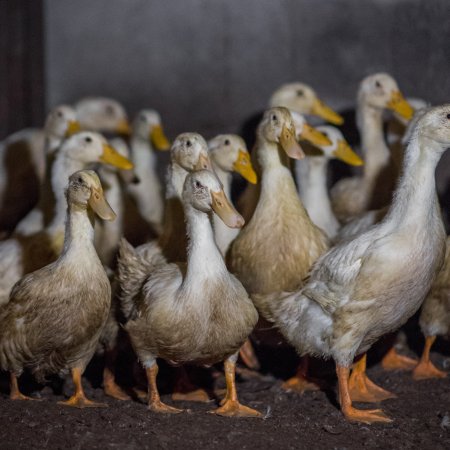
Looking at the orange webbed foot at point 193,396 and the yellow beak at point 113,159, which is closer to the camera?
the orange webbed foot at point 193,396

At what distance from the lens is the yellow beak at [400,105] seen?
7.80 metres

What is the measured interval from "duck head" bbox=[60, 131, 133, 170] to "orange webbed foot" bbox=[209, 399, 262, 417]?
221cm

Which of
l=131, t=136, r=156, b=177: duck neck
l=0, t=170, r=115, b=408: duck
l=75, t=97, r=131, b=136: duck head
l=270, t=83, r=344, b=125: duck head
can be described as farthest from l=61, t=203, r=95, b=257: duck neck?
l=75, t=97, r=131, b=136: duck head

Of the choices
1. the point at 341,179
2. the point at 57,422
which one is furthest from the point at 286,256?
the point at 341,179

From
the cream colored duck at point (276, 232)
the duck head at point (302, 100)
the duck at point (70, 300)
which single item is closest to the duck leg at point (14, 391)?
the duck at point (70, 300)

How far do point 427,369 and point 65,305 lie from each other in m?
2.70

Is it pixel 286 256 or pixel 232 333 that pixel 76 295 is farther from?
pixel 286 256

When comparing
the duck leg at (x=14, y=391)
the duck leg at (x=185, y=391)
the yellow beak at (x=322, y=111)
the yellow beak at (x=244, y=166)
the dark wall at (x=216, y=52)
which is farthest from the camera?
the dark wall at (x=216, y=52)

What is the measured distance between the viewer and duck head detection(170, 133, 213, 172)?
6.52 metres

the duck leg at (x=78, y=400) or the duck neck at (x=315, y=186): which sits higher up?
the duck neck at (x=315, y=186)

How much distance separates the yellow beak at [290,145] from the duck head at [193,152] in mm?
546

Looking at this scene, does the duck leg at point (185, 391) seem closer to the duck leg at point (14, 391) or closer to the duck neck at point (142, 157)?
the duck leg at point (14, 391)

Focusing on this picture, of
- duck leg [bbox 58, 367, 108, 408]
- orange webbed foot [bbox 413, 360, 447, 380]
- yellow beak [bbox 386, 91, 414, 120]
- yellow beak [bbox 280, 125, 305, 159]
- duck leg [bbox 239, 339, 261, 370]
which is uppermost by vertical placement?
yellow beak [bbox 386, 91, 414, 120]

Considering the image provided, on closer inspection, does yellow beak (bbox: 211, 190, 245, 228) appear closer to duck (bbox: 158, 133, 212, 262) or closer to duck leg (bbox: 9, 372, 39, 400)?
duck (bbox: 158, 133, 212, 262)
